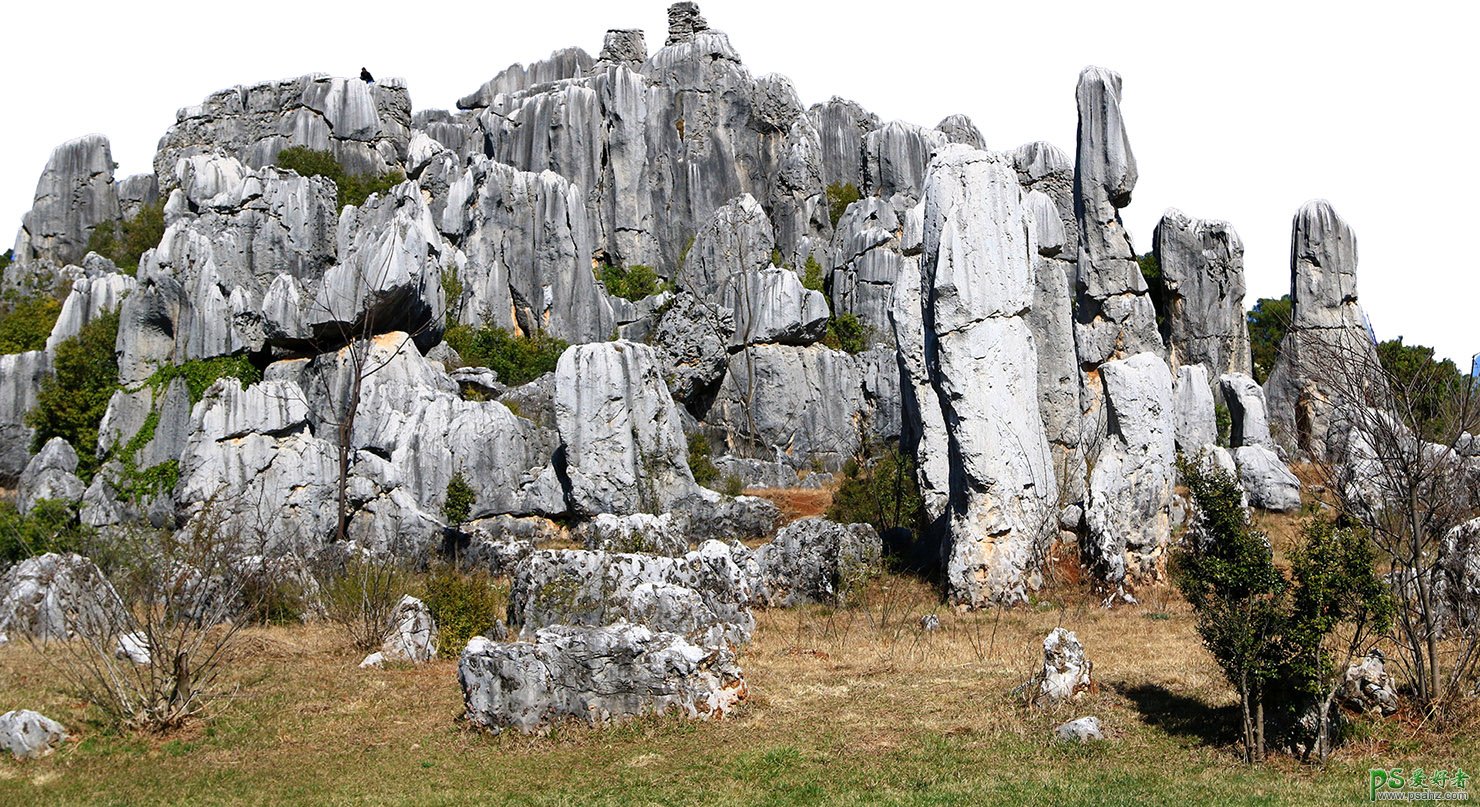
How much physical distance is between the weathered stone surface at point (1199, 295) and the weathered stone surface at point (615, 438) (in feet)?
63.7

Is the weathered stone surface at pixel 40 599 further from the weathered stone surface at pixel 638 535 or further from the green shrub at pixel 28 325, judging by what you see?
the green shrub at pixel 28 325

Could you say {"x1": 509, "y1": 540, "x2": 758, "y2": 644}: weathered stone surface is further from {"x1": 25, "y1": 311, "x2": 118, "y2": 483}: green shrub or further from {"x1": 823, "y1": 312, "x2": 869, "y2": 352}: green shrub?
{"x1": 823, "y1": 312, "x2": 869, "y2": 352}: green shrub

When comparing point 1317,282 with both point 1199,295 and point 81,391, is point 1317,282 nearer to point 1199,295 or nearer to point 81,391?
point 1199,295

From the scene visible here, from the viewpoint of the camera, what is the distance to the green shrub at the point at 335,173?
152ft

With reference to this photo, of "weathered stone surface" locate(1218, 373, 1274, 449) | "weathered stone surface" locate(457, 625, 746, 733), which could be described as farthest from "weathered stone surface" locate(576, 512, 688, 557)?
"weathered stone surface" locate(1218, 373, 1274, 449)

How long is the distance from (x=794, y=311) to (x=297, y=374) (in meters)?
13.5

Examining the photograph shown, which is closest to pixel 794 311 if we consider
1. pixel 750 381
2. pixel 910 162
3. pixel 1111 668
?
pixel 750 381

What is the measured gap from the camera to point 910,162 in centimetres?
4391

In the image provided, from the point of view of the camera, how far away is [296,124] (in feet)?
164

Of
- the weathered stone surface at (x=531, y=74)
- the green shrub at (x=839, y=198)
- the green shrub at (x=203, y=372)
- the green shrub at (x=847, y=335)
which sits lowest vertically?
the green shrub at (x=203, y=372)

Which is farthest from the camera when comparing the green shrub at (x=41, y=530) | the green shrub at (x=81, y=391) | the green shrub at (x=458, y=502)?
the green shrub at (x=81, y=391)

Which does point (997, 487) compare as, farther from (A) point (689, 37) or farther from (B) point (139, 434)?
(A) point (689, 37)

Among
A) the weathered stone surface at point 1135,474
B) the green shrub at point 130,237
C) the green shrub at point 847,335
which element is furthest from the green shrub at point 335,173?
the weathered stone surface at point 1135,474

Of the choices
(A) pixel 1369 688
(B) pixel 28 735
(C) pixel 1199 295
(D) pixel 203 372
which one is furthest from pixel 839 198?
(B) pixel 28 735
